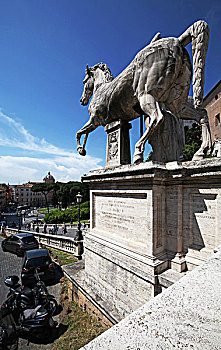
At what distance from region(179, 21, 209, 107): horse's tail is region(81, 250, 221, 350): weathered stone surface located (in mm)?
3658

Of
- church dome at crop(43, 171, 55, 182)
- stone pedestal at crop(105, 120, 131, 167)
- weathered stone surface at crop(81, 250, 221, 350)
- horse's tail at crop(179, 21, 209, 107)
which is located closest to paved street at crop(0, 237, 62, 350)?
weathered stone surface at crop(81, 250, 221, 350)

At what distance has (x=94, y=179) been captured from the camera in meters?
5.37

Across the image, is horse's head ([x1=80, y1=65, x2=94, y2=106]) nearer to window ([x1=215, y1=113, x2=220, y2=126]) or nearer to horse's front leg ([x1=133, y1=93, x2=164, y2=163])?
horse's front leg ([x1=133, y1=93, x2=164, y2=163])

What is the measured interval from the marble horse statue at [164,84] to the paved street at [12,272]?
199 inches

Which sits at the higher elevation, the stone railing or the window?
the window

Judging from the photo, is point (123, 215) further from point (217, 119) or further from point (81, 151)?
point (217, 119)

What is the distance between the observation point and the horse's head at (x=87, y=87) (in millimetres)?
6352

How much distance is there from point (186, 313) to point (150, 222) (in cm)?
262

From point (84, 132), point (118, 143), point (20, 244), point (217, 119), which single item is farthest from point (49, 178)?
point (118, 143)

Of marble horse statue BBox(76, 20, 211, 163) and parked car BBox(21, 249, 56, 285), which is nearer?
marble horse statue BBox(76, 20, 211, 163)

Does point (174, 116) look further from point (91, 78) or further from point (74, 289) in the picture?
point (74, 289)

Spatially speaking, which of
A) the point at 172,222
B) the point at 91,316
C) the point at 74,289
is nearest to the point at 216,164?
the point at 172,222

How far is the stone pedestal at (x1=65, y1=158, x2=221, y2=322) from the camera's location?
335 cm

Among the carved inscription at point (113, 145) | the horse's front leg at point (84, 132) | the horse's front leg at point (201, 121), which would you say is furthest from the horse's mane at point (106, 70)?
the horse's front leg at point (201, 121)
